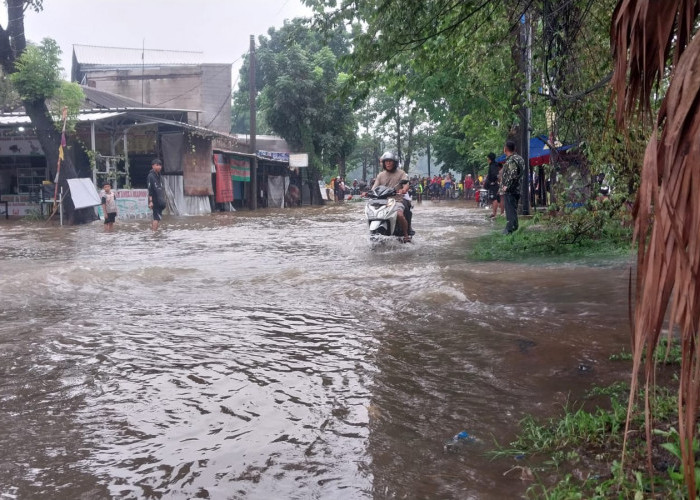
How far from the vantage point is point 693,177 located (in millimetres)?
1238

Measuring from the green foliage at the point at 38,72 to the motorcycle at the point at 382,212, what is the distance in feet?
38.6

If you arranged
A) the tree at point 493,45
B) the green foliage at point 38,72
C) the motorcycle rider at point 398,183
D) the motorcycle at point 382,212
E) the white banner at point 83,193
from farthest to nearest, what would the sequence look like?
the white banner at point 83,193 < the green foliage at point 38,72 < the motorcycle rider at point 398,183 < the motorcycle at point 382,212 < the tree at point 493,45

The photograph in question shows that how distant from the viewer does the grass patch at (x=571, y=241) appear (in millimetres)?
9375

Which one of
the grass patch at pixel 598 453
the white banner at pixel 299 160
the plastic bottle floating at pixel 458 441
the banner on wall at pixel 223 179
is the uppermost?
the white banner at pixel 299 160

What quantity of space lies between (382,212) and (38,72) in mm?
12316

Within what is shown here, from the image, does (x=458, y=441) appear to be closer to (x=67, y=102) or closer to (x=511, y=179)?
(x=511, y=179)

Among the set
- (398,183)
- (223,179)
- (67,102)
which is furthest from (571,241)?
(223,179)

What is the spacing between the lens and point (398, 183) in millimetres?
10883

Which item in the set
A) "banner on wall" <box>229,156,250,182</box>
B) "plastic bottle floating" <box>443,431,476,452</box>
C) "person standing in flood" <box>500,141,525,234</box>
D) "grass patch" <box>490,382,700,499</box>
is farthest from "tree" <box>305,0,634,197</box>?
"banner on wall" <box>229,156,250,182</box>

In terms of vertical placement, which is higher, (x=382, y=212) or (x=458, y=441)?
(x=382, y=212)

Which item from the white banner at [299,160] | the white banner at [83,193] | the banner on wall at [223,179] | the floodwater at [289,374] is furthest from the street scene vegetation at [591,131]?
the white banner at [299,160]

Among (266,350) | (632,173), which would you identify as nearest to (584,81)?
(632,173)

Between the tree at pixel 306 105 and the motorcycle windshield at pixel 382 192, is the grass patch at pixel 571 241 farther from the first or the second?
the tree at pixel 306 105

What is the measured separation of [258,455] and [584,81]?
6.72 m
